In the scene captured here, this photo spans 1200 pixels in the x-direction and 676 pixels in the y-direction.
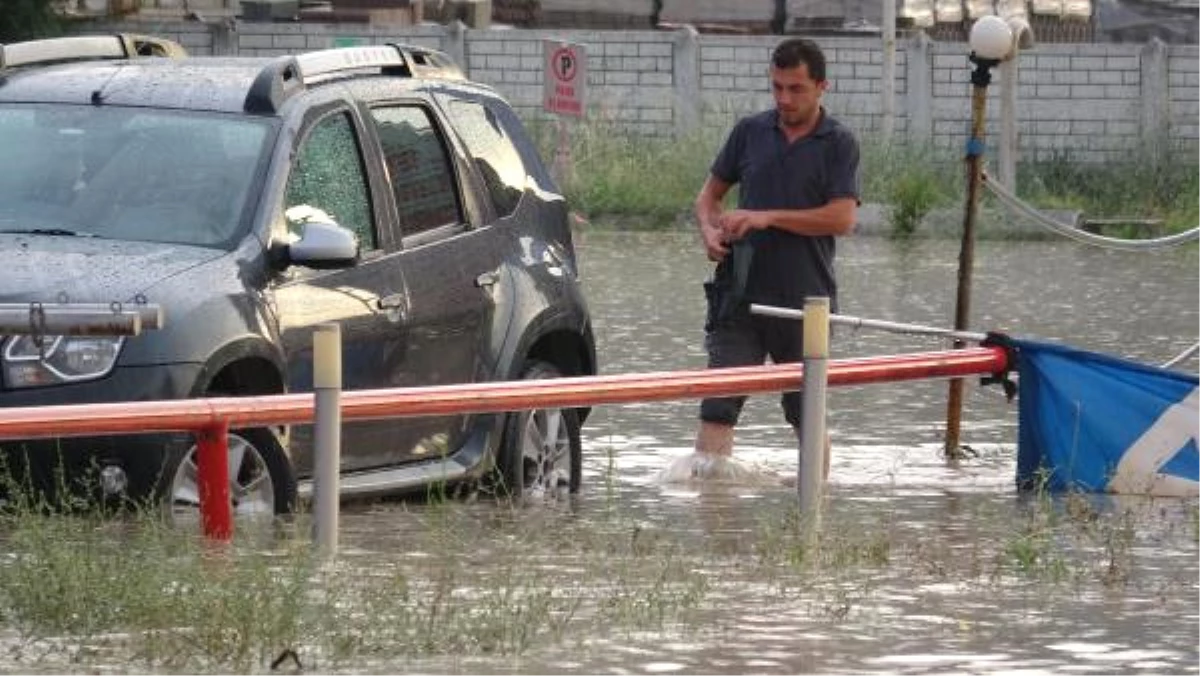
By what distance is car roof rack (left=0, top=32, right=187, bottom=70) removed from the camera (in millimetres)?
12641

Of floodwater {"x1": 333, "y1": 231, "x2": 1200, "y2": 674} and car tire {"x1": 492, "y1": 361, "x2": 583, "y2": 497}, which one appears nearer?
floodwater {"x1": 333, "y1": 231, "x2": 1200, "y2": 674}

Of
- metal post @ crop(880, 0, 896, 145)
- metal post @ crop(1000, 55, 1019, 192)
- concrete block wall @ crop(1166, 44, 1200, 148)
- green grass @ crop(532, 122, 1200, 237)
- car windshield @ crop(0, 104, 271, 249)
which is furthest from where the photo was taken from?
concrete block wall @ crop(1166, 44, 1200, 148)

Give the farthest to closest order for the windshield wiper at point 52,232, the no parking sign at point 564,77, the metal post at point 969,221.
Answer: the no parking sign at point 564,77, the metal post at point 969,221, the windshield wiper at point 52,232

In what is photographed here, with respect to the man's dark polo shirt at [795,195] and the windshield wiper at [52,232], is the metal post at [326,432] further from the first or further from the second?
the man's dark polo shirt at [795,195]

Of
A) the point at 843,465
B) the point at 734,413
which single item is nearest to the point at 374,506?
the point at 734,413

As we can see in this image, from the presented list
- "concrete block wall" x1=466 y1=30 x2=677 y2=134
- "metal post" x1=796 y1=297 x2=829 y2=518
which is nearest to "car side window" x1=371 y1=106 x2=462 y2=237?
"metal post" x1=796 y1=297 x2=829 y2=518

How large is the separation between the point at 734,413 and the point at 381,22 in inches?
1214

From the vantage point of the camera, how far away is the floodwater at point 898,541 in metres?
8.84

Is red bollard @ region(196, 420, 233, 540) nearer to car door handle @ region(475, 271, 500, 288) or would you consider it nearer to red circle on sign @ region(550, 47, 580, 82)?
car door handle @ region(475, 271, 500, 288)

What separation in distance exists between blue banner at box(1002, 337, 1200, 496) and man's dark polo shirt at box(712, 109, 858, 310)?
2.71ft

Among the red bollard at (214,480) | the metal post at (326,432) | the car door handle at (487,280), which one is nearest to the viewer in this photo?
the metal post at (326,432)

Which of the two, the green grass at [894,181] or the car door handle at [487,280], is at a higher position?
the car door handle at [487,280]

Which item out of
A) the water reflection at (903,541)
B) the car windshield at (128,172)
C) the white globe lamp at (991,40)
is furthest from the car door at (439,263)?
the white globe lamp at (991,40)

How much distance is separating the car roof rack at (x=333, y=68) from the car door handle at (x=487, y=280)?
879mm
